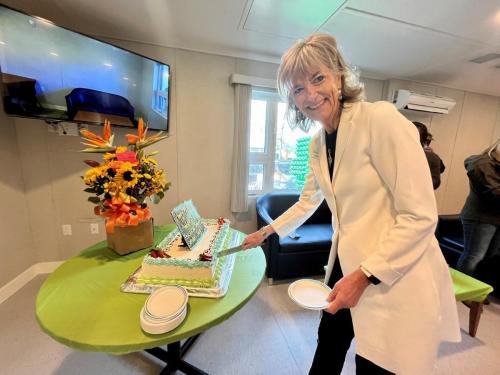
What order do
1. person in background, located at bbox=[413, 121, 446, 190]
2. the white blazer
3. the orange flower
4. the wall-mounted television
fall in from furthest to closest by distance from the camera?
person in background, located at bbox=[413, 121, 446, 190], the wall-mounted television, the orange flower, the white blazer

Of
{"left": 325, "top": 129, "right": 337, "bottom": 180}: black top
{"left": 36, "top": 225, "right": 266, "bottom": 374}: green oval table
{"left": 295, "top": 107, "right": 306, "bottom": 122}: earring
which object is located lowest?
{"left": 36, "top": 225, "right": 266, "bottom": 374}: green oval table

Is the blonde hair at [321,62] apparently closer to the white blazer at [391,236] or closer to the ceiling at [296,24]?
the white blazer at [391,236]

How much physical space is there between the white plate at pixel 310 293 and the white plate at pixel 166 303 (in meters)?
0.41

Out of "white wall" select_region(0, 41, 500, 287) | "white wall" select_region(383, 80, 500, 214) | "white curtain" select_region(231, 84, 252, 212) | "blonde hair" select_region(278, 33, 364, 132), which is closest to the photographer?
"blonde hair" select_region(278, 33, 364, 132)

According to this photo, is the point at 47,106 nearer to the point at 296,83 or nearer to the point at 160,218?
the point at 160,218

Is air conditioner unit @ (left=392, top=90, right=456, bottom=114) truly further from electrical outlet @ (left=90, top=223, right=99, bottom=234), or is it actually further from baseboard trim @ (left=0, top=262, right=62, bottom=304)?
baseboard trim @ (left=0, top=262, right=62, bottom=304)

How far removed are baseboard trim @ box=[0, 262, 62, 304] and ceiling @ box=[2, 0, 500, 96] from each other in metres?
2.11

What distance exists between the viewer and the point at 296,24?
170 cm

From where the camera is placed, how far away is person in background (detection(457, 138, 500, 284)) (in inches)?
63.9

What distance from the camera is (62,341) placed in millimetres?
690

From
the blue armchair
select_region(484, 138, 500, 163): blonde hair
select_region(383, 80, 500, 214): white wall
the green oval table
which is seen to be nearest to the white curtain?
the blue armchair

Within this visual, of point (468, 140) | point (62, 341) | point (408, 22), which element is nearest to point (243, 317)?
point (62, 341)

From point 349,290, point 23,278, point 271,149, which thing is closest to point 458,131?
point 271,149

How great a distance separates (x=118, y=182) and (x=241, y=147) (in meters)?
1.50
